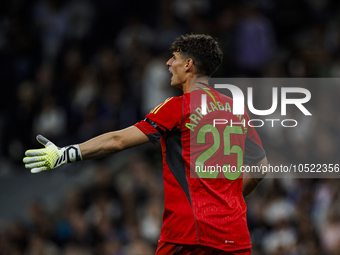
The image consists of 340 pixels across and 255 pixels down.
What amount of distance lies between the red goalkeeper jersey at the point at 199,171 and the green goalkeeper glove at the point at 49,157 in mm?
511

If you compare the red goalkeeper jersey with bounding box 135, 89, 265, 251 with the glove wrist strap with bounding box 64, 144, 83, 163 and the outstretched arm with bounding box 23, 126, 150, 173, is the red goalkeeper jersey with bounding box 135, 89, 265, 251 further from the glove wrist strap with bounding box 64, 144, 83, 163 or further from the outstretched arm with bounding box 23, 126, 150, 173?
the glove wrist strap with bounding box 64, 144, 83, 163

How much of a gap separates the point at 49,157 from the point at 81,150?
0.76ft

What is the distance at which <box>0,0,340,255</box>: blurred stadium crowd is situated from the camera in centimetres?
762

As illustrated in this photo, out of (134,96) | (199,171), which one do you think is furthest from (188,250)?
(134,96)

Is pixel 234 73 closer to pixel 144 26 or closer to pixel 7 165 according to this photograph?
pixel 144 26

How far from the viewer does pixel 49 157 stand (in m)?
3.56

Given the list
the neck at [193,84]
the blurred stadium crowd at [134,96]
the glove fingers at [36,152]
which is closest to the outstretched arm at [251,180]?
the neck at [193,84]

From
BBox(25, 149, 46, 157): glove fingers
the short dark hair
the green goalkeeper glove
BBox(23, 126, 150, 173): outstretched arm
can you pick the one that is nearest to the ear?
the short dark hair

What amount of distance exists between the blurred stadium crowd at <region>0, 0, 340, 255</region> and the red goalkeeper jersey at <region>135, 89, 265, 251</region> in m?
3.58

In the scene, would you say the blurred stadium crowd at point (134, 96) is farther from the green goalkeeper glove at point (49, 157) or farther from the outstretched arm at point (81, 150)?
the green goalkeeper glove at point (49, 157)

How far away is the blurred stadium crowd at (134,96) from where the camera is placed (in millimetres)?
7621

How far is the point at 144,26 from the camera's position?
10906 millimetres

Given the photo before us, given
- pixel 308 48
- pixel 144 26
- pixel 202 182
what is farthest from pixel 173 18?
pixel 202 182

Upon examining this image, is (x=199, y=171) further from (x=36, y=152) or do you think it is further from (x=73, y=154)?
(x=36, y=152)
